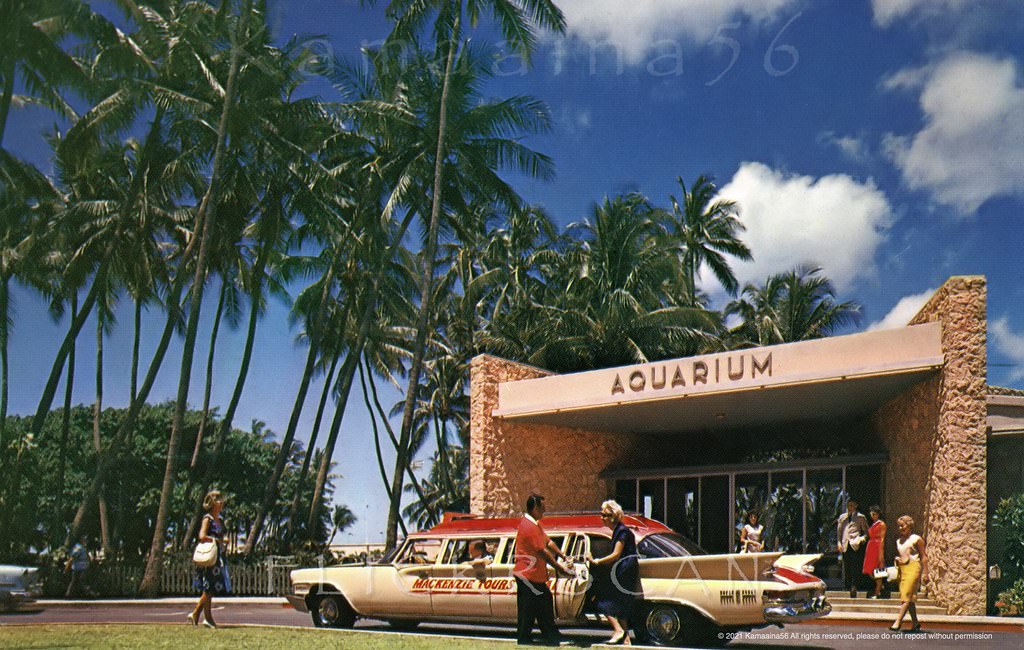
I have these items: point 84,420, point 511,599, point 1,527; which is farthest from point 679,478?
point 84,420

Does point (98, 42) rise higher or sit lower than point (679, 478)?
higher

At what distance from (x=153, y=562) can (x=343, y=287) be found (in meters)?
12.7

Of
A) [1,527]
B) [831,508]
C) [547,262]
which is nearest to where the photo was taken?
[831,508]

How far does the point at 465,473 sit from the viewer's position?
63.3 metres

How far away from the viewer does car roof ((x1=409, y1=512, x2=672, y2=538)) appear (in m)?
12.4

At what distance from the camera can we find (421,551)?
13.5 meters

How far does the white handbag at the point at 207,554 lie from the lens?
1220cm

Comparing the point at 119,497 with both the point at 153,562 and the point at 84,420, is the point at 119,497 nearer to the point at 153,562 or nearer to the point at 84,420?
the point at 84,420

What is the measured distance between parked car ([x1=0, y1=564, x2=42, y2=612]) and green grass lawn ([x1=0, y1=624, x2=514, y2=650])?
187 inches

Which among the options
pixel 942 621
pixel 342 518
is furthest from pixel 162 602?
pixel 342 518

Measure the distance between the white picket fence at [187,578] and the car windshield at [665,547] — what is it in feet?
50.6

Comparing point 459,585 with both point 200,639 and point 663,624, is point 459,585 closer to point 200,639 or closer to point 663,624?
point 663,624

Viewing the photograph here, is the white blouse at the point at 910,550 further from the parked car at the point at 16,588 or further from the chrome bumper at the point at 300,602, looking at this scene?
the parked car at the point at 16,588

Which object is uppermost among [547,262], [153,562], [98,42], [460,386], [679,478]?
[98,42]
